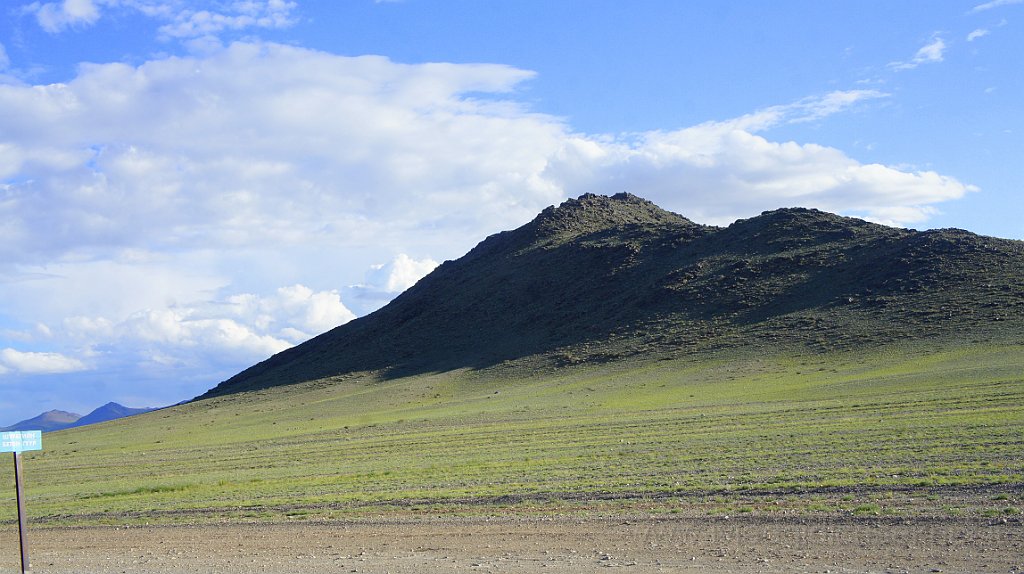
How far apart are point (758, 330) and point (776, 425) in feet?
150

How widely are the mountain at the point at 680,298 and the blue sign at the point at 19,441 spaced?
60.4 metres

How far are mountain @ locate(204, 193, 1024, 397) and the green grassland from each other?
8.78 m

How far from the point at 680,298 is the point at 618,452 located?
209 ft

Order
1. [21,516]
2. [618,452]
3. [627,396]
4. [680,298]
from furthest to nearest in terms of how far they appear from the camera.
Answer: [680,298]
[627,396]
[618,452]
[21,516]

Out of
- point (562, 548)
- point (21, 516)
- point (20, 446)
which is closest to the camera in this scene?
point (20, 446)

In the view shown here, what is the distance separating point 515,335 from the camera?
93250 millimetres

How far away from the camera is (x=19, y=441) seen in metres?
13.6

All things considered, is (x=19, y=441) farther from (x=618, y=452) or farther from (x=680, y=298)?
(x=680, y=298)

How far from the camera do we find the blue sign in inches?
528

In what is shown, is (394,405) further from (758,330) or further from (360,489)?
(360,489)

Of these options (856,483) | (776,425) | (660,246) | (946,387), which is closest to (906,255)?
(660,246)

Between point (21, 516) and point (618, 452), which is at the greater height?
point (21, 516)

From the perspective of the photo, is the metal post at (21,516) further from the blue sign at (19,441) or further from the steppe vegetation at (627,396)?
the steppe vegetation at (627,396)

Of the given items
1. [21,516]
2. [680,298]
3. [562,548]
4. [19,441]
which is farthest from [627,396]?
[19,441]
